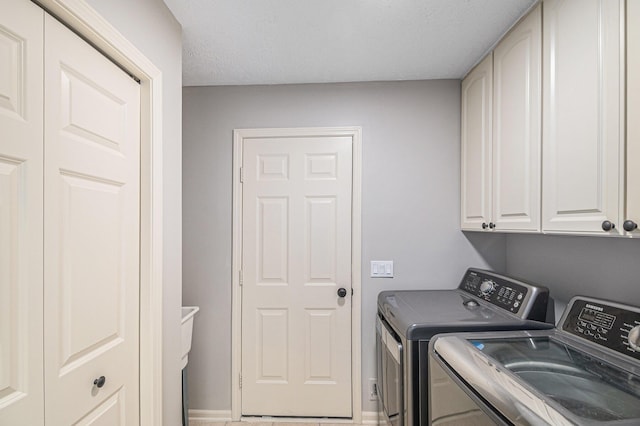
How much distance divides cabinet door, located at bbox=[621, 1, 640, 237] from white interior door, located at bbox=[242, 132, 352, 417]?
56.4 inches

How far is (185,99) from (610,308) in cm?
263

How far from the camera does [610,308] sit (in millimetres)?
1154

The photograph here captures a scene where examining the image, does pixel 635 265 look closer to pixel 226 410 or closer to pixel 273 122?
pixel 273 122

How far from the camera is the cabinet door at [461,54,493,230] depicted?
176cm

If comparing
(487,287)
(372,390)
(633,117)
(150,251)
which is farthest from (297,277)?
(633,117)

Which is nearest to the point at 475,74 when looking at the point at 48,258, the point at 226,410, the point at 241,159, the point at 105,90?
the point at 241,159

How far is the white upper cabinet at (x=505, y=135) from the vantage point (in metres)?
1.36

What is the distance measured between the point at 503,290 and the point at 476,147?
2.84 ft

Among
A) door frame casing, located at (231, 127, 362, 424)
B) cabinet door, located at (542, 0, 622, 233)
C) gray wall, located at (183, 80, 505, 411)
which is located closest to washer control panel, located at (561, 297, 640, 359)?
cabinet door, located at (542, 0, 622, 233)

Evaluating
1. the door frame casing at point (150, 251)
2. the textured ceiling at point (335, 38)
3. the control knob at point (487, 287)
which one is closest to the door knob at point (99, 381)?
the door frame casing at point (150, 251)

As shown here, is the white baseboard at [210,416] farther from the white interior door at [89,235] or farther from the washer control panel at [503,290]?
the washer control panel at [503,290]

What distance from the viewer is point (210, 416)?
216 cm

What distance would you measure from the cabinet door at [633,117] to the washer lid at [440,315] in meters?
0.69

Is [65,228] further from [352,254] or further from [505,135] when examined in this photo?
[505,135]
